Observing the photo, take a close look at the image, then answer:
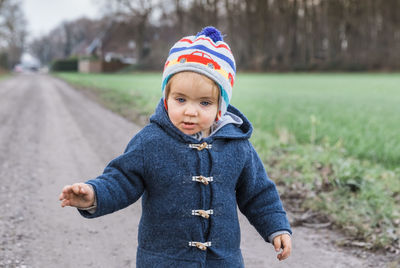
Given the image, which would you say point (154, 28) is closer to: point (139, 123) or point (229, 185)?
point (139, 123)

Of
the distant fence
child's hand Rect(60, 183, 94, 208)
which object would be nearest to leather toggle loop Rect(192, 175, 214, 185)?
child's hand Rect(60, 183, 94, 208)

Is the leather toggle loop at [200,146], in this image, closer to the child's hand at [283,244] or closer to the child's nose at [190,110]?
the child's nose at [190,110]

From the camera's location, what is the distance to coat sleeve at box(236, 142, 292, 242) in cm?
200

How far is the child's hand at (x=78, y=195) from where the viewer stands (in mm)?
1591

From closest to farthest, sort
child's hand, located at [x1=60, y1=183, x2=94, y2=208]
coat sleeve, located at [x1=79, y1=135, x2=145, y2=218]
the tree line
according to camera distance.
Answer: child's hand, located at [x1=60, y1=183, x2=94, y2=208]
coat sleeve, located at [x1=79, y1=135, x2=145, y2=218]
the tree line

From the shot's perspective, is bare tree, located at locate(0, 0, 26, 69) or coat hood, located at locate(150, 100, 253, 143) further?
bare tree, located at locate(0, 0, 26, 69)

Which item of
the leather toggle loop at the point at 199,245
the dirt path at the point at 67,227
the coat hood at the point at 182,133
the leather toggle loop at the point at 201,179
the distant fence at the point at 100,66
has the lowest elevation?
the distant fence at the point at 100,66

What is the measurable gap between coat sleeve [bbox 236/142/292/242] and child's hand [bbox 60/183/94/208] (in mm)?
684

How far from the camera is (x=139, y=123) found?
8.94 metres

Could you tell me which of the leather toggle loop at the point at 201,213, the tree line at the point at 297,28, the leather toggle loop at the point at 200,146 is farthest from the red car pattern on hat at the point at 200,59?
the tree line at the point at 297,28

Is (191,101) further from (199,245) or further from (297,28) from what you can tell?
(297,28)

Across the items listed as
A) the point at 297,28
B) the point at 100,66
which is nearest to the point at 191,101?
the point at 297,28

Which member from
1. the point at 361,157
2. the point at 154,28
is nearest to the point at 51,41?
the point at 154,28

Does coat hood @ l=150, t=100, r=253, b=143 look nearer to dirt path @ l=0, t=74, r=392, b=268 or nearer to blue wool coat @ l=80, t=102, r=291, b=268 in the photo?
blue wool coat @ l=80, t=102, r=291, b=268
